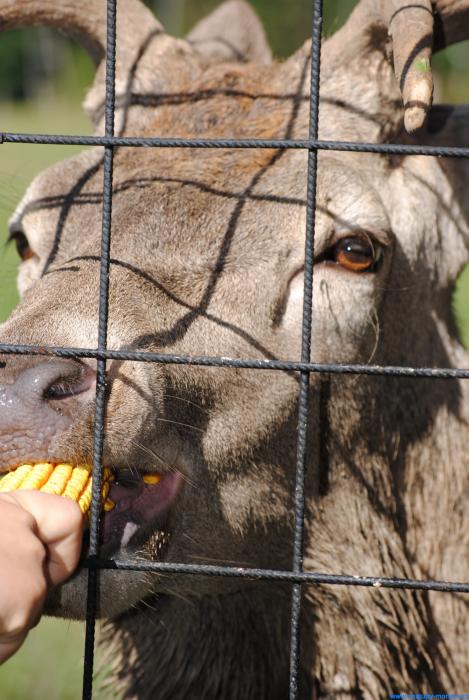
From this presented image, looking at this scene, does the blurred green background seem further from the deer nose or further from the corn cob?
the deer nose

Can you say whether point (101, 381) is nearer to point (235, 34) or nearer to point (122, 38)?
point (122, 38)

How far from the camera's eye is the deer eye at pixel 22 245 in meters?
3.57

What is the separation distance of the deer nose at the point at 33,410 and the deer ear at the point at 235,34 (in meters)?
2.80

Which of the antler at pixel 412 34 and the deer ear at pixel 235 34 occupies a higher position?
the deer ear at pixel 235 34

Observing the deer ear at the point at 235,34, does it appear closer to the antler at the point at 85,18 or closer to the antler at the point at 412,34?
the antler at the point at 85,18

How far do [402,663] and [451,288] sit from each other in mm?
1431

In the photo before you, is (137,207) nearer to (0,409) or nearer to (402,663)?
(0,409)

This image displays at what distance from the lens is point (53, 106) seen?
92.3 feet

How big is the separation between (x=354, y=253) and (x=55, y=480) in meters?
1.28

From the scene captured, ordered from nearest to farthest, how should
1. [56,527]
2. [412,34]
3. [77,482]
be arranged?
[56,527], [77,482], [412,34]

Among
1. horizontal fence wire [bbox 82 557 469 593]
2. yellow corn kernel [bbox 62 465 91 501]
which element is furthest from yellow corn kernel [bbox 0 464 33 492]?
horizontal fence wire [bbox 82 557 469 593]

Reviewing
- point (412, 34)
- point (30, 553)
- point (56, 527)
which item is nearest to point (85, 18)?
point (412, 34)

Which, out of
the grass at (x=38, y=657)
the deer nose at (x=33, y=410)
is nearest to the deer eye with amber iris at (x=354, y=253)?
the deer nose at (x=33, y=410)

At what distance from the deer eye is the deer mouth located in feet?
4.01
